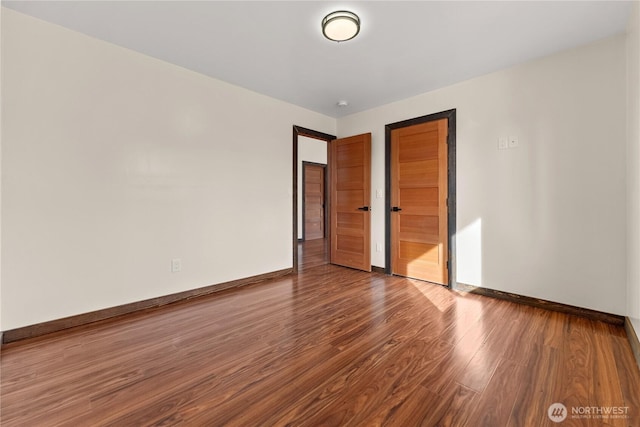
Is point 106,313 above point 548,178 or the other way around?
the other way around

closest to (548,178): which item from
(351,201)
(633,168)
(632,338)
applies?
(633,168)

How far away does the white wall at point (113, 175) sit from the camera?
206cm

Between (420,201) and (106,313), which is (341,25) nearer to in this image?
(420,201)

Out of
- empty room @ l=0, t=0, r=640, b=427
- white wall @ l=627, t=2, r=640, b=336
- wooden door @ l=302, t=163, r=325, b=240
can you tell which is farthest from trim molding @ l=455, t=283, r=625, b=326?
wooden door @ l=302, t=163, r=325, b=240

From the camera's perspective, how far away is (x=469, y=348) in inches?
74.4

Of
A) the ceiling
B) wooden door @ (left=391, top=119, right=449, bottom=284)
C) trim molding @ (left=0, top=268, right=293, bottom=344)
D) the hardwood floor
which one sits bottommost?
the hardwood floor

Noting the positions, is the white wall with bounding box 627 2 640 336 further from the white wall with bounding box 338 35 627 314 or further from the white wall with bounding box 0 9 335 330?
the white wall with bounding box 0 9 335 330

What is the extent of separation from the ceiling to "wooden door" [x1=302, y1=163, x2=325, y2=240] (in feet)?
13.7

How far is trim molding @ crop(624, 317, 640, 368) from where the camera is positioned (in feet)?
5.70

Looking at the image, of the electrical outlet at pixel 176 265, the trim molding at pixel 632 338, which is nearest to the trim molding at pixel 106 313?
the electrical outlet at pixel 176 265

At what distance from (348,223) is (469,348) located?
2.64m

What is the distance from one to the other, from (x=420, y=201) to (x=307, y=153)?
4.19 metres

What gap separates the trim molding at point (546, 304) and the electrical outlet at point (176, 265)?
308cm

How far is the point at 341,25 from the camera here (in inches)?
82.6
